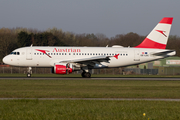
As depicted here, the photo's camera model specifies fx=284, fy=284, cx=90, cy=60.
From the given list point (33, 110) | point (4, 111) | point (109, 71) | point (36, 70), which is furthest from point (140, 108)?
point (109, 71)

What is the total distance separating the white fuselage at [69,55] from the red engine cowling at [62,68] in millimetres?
2124

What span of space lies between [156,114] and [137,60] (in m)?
31.1

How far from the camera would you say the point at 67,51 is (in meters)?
41.2

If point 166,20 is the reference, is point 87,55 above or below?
below

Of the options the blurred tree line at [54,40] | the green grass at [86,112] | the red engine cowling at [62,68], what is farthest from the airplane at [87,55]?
the blurred tree line at [54,40]

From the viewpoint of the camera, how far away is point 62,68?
125 ft

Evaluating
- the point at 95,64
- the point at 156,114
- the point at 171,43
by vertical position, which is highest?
the point at 171,43

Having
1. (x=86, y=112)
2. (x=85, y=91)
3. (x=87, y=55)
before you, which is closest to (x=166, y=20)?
(x=87, y=55)

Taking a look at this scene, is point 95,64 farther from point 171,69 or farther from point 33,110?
point 171,69

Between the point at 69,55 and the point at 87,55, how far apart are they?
8.71 feet

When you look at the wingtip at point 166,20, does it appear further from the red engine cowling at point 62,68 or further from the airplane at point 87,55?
the red engine cowling at point 62,68

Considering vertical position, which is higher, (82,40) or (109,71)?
(82,40)

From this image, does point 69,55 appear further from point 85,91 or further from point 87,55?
point 85,91

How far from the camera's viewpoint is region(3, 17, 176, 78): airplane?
4009 cm
